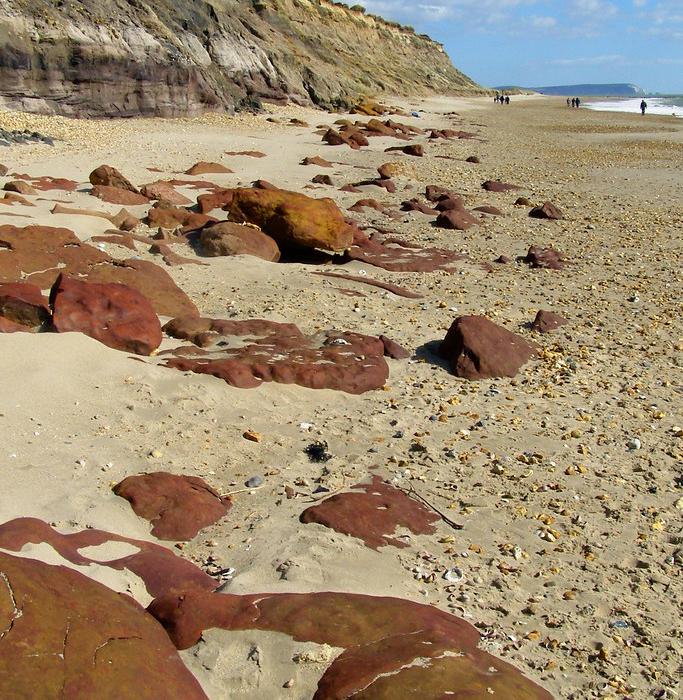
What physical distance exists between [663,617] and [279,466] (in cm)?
213

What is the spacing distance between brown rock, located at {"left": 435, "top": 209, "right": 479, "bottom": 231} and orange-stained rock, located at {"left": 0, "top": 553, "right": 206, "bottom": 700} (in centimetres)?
942

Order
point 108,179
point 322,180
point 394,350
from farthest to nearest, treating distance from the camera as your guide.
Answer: point 322,180 → point 108,179 → point 394,350

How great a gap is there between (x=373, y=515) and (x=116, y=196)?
779cm

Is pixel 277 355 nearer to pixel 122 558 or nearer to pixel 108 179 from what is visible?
pixel 122 558

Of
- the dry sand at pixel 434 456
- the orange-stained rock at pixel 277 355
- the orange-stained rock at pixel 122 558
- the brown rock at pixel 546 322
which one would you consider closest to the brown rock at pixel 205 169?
the dry sand at pixel 434 456

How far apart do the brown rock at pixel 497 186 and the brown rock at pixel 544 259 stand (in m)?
4.79

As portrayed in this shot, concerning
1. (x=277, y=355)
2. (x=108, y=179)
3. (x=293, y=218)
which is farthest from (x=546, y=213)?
(x=277, y=355)

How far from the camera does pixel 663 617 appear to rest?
3373 mm

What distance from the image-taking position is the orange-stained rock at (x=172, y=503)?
12.4ft

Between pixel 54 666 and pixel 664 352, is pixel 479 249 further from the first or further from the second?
pixel 54 666

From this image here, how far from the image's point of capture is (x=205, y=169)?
44.8 feet

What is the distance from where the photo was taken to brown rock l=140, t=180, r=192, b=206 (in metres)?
10.9

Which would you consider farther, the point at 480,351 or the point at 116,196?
the point at 116,196

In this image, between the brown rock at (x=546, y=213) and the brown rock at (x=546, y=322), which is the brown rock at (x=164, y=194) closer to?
the brown rock at (x=546, y=213)
